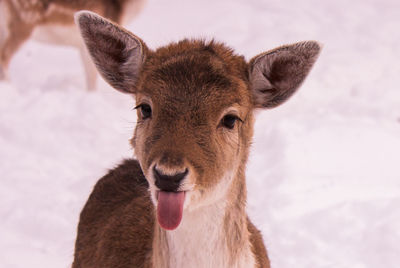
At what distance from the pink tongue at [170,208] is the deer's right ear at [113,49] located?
91 cm

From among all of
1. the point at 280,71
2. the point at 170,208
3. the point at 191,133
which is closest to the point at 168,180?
the point at 170,208

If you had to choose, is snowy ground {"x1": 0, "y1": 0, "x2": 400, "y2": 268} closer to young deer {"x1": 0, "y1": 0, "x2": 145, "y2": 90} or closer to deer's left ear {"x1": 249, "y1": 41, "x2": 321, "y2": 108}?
young deer {"x1": 0, "y1": 0, "x2": 145, "y2": 90}

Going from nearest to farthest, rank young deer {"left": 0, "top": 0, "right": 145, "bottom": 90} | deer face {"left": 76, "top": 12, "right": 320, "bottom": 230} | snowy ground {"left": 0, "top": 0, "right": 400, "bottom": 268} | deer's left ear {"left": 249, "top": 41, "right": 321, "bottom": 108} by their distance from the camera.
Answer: deer face {"left": 76, "top": 12, "right": 320, "bottom": 230}, deer's left ear {"left": 249, "top": 41, "right": 321, "bottom": 108}, snowy ground {"left": 0, "top": 0, "right": 400, "bottom": 268}, young deer {"left": 0, "top": 0, "right": 145, "bottom": 90}

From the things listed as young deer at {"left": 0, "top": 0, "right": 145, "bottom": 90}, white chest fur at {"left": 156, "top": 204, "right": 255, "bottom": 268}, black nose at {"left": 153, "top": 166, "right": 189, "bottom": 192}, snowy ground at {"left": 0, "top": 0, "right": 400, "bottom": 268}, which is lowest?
white chest fur at {"left": 156, "top": 204, "right": 255, "bottom": 268}

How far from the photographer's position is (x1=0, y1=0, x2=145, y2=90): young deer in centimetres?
825

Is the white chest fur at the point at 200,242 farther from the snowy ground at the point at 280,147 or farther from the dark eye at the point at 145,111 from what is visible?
the snowy ground at the point at 280,147

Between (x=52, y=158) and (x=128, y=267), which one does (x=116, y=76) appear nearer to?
(x=128, y=267)

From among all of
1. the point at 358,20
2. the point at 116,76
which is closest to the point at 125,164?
the point at 116,76

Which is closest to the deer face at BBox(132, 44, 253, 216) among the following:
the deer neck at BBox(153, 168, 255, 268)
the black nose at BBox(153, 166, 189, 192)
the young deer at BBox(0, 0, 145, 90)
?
the black nose at BBox(153, 166, 189, 192)

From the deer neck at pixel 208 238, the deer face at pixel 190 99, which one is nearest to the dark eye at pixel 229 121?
the deer face at pixel 190 99

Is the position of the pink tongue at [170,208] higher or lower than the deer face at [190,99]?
lower

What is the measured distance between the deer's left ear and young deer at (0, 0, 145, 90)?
16.7 ft

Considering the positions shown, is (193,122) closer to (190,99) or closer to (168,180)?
(190,99)

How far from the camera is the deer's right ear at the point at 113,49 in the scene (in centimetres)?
326
